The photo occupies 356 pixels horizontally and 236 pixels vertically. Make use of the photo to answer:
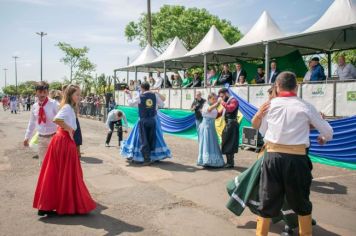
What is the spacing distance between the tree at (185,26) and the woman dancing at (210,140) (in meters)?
31.0

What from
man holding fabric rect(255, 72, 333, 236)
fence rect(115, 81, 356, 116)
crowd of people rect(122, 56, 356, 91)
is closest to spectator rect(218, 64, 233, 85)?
crowd of people rect(122, 56, 356, 91)

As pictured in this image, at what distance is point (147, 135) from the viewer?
30.5 feet

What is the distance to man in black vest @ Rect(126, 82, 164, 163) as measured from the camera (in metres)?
9.23

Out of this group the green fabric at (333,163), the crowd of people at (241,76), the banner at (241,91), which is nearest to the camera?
the green fabric at (333,163)

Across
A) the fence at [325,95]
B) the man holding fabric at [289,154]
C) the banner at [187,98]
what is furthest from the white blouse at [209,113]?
→ the banner at [187,98]

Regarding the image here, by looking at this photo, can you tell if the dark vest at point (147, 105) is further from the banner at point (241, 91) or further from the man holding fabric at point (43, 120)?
the banner at point (241, 91)

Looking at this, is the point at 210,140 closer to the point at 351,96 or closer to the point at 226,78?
the point at 351,96

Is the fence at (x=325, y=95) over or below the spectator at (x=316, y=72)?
below

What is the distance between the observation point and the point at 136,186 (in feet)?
23.1

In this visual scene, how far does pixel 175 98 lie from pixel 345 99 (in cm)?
872

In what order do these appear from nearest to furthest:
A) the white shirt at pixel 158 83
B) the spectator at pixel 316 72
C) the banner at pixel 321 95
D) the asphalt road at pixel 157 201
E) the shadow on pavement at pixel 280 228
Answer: the shadow on pavement at pixel 280 228, the asphalt road at pixel 157 201, the banner at pixel 321 95, the spectator at pixel 316 72, the white shirt at pixel 158 83

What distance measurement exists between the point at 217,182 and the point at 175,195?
1279mm

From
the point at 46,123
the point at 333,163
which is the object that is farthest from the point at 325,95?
the point at 46,123

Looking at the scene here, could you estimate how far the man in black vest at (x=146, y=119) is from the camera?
923cm
